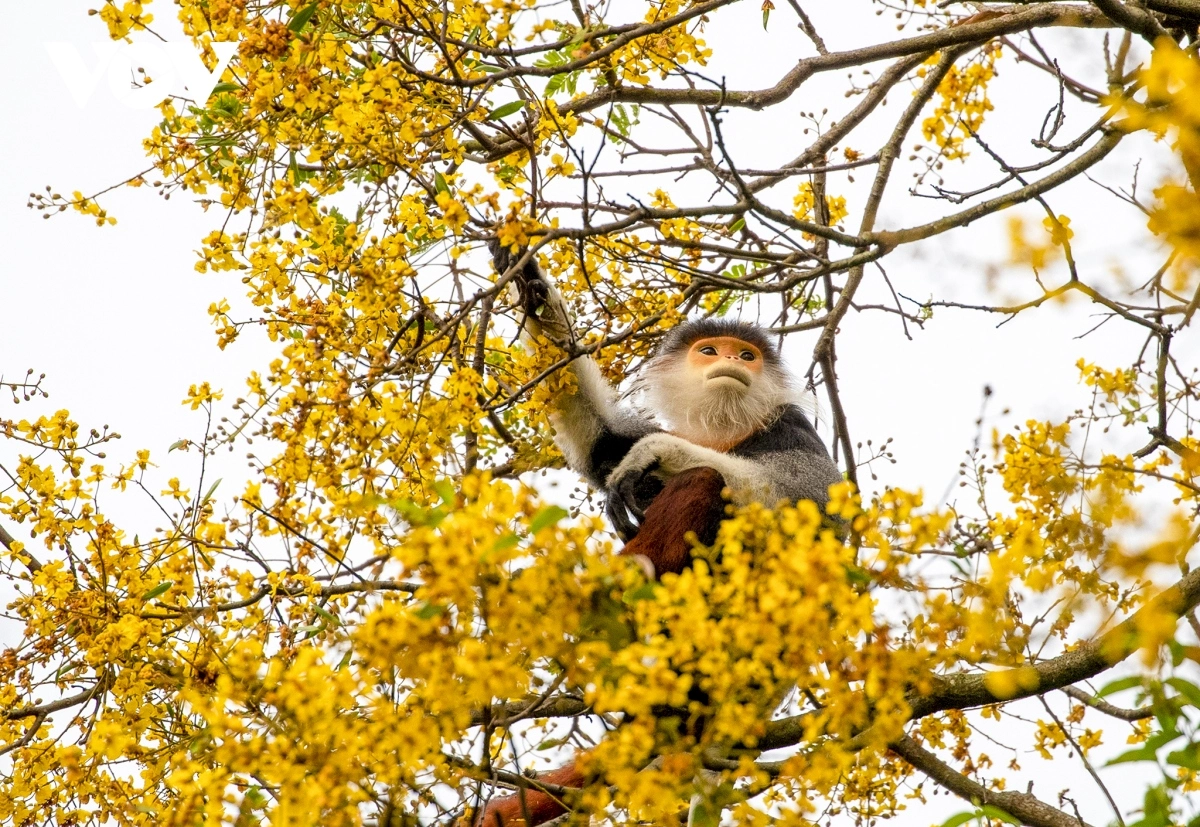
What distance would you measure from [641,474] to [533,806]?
1297 mm

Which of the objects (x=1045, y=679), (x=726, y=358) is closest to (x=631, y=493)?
(x=726, y=358)

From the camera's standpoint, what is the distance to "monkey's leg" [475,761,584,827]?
2.85 meters

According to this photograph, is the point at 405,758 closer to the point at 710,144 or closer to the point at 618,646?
the point at 618,646

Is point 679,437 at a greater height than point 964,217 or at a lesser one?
greater

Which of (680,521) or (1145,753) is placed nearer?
(1145,753)

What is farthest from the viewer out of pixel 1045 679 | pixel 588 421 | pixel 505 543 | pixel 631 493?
pixel 588 421

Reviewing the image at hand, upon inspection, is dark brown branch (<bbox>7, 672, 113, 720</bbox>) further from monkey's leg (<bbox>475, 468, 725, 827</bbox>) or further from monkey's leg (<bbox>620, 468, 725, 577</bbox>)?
monkey's leg (<bbox>620, 468, 725, 577</bbox>)

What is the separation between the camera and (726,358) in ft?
15.7

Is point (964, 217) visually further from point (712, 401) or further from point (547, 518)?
point (712, 401)

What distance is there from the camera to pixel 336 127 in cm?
255

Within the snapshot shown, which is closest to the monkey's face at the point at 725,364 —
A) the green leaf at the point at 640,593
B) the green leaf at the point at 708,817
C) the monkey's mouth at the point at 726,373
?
the monkey's mouth at the point at 726,373

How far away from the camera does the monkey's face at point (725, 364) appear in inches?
181

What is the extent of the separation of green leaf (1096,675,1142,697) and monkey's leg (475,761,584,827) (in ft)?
4.81

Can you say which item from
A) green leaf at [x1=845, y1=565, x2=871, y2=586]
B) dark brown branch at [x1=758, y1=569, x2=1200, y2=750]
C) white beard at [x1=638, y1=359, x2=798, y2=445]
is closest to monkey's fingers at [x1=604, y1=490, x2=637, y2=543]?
white beard at [x1=638, y1=359, x2=798, y2=445]
